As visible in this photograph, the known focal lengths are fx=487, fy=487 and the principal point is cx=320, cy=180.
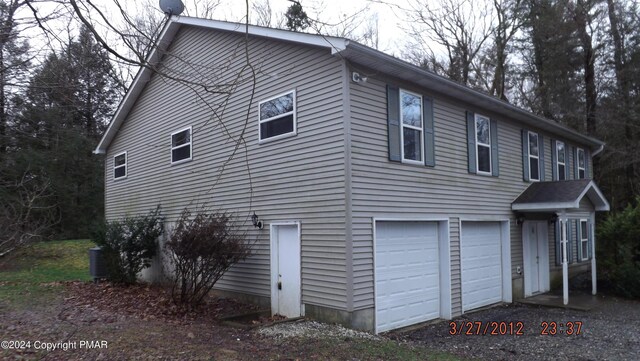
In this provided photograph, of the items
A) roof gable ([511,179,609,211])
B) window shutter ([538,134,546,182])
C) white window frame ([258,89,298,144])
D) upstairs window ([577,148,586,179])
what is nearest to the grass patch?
white window frame ([258,89,298,144])

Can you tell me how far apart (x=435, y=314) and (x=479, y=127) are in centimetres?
476

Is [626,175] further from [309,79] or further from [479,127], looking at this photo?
[309,79]

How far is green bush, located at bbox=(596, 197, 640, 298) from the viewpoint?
44.5 ft

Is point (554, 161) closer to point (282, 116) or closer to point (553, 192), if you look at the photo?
point (553, 192)

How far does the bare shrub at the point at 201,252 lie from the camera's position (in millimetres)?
9336

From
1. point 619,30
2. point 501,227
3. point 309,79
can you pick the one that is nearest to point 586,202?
point 501,227

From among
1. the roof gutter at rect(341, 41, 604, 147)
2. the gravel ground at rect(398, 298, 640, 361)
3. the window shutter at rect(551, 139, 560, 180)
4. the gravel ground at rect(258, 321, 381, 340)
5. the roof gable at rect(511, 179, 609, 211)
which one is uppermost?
the roof gutter at rect(341, 41, 604, 147)

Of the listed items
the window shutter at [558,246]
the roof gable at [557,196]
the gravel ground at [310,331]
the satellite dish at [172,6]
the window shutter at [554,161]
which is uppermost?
the satellite dish at [172,6]

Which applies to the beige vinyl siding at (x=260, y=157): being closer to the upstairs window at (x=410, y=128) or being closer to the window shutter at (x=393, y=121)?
the window shutter at (x=393, y=121)

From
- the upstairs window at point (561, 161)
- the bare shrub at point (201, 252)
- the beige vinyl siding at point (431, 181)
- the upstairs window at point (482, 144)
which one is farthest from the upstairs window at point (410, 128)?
the upstairs window at point (561, 161)

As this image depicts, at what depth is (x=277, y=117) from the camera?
9922 millimetres

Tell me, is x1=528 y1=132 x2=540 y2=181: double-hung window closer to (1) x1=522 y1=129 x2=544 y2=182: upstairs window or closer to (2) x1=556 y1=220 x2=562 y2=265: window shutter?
(1) x1=522 y1=129 x2=544 y2=182: upstairs window

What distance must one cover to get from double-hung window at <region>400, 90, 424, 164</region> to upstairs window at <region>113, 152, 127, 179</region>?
10.2 meters

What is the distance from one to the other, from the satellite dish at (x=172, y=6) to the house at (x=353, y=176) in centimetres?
65
